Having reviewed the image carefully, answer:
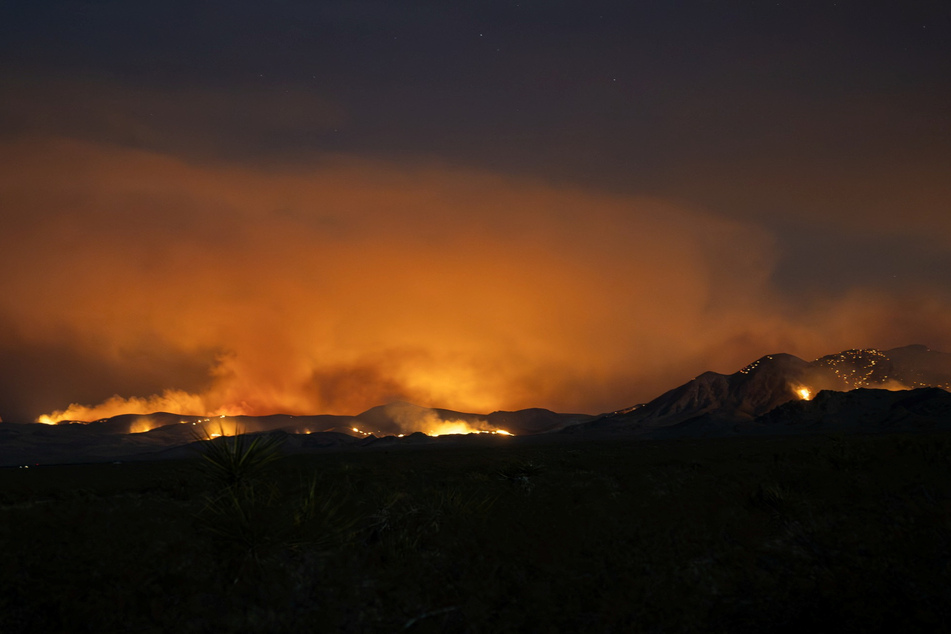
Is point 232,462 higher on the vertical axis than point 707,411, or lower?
lower

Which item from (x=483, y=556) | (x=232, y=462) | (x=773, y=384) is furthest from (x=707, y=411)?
(x=232, y=462)

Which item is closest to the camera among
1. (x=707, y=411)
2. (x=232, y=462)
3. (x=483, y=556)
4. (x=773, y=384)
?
(x=483, y=556)

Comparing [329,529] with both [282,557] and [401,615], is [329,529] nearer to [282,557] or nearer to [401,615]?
[282,557]

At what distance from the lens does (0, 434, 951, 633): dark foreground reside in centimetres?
1101

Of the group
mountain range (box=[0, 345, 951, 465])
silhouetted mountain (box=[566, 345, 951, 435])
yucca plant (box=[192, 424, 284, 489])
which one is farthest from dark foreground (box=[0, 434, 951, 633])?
silhouetted mountain (box=[566, 345, 951, 435])

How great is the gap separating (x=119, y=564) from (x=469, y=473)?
9.97 m

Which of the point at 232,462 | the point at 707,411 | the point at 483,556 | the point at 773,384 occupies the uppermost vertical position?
the point at 773,384

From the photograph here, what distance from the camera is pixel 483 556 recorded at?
43.3 feet

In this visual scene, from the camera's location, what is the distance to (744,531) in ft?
46.7

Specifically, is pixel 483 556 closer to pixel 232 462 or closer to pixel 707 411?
pixel 232 462

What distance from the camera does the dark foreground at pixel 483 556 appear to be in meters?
11.0

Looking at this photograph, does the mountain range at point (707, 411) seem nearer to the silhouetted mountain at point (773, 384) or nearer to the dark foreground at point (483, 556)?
the silhouetted mountain at point (773, 384)

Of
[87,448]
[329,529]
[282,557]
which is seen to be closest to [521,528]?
[329,529]

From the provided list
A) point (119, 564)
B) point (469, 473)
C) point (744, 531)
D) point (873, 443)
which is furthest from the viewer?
point (873, 443)
